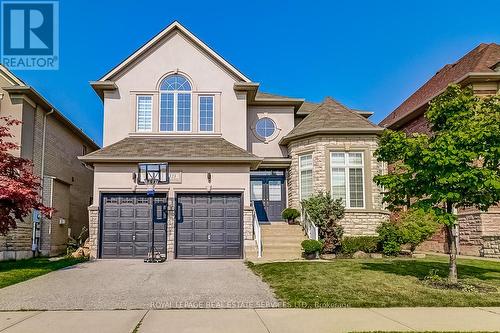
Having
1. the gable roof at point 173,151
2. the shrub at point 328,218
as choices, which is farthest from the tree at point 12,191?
the shrub at point 328,218

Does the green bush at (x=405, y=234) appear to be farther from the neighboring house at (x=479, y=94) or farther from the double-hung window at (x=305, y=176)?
the double-hung window at (x=305, y=176)

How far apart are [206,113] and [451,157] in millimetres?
11727

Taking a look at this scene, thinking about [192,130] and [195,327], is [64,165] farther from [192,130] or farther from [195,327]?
[195,327]

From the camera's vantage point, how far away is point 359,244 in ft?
52.4

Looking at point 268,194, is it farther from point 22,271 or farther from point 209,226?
point 22,271

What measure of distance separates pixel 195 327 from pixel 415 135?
690cm

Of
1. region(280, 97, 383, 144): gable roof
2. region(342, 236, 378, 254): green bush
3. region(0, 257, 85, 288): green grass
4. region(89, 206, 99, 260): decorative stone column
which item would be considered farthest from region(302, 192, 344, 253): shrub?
region(0, 257, 85, 288): green grass

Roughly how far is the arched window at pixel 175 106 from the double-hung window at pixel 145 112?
0.48 meters

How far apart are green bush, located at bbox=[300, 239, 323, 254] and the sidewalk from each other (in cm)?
754

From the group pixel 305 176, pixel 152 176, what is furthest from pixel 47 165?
pixel 305 176

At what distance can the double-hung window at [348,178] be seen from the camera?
17812mm

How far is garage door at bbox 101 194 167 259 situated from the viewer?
53.8ft

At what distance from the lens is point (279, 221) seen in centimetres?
1988

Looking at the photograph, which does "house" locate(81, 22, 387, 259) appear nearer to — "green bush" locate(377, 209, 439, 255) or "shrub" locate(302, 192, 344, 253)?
"shrub" locate(302, 192, 344, 253)
